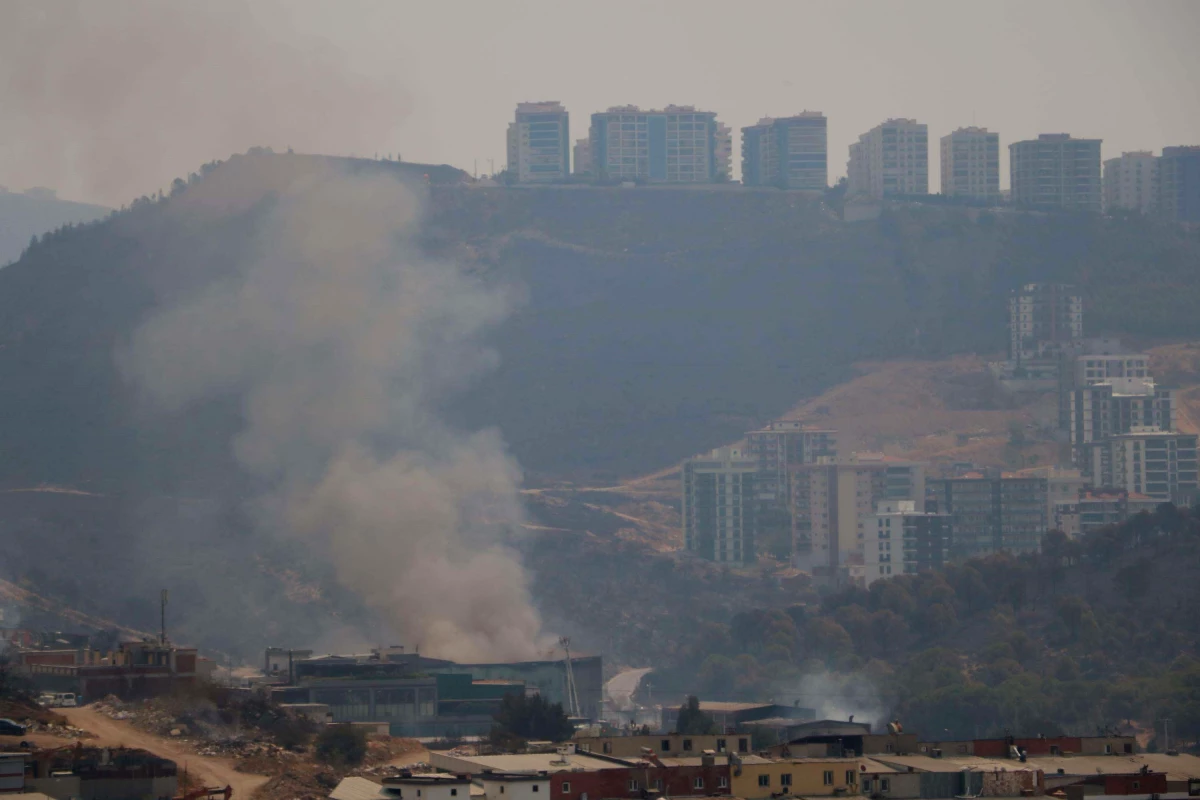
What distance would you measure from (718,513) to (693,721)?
7187 cm

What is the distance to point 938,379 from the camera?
7372 inches

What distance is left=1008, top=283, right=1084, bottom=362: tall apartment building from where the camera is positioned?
191 m

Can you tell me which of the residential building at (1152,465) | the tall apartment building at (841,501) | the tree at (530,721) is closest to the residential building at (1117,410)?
the residential building at (1152,465)

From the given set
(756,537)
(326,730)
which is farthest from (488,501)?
(326,730)

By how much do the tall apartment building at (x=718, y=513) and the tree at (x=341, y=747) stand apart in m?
86.6

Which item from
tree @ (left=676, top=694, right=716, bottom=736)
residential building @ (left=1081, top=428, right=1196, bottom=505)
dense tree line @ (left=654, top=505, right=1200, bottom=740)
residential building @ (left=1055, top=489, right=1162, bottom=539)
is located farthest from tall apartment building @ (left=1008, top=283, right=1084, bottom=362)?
tree @ (left=676, top=694, right=716, bottom=736)

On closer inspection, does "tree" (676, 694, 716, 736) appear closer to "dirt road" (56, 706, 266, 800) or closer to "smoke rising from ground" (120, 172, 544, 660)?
"dirt road" (56, 706, 266, 800)

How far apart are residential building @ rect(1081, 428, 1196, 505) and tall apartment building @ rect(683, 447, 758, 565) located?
67.2 ft

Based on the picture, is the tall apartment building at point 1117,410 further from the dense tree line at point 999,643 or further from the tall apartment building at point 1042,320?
the dense tree line at point 999,643

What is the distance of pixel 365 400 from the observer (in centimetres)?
14375

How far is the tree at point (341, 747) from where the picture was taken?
66750mm

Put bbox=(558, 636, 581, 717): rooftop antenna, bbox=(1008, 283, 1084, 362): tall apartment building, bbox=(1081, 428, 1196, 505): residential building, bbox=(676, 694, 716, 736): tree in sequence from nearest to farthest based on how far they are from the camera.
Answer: bbox=(676, 694, 716, 736): tree → bbox=(558, 636, 581, 717): rooftop antenna → bbox=(1081, 428, 1196, 505): residential building → bbox=(1008, 283, 1084, 362): tall apartment building

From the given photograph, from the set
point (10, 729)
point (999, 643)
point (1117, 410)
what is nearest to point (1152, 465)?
point (1117, 410)

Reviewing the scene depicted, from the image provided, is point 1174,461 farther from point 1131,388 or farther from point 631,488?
point 631,488
